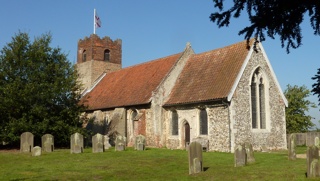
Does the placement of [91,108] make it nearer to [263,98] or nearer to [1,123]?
[1,123]

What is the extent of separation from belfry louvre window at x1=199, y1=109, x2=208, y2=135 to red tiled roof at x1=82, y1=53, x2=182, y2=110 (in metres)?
4.60

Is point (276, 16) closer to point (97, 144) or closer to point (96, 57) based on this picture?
point (97, 144)

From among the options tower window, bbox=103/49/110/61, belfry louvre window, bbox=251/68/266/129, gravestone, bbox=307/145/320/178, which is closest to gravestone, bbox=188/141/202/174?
gravestone, bbox=307/145/320/178

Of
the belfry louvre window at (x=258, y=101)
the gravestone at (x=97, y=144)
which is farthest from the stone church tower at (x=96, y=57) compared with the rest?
the belfry louvre window at (x=258, y=101)

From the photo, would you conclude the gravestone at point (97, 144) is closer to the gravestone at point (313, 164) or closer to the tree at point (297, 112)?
the gravestone at point (313, 164)

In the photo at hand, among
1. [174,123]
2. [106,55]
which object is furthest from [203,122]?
[106,55]

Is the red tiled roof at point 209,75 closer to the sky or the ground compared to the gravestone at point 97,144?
closer to the sky

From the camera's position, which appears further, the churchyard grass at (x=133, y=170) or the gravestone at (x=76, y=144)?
the gravestone at (x=76, y=144)

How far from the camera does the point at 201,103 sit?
25.9 m

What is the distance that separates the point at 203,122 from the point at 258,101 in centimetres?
418

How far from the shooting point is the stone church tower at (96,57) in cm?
4206

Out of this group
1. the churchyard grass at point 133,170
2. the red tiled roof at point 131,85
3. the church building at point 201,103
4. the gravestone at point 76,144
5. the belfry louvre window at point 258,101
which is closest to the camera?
the churchyard grass at point 133,170

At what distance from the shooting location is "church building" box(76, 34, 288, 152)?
24.7 metres

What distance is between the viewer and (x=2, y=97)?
24641mm
